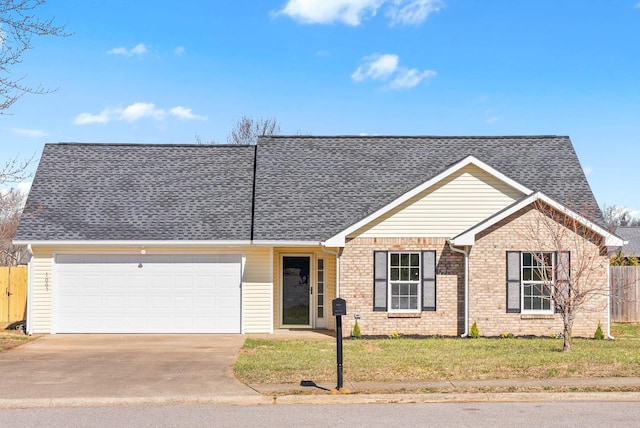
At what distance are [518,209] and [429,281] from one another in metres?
3.01

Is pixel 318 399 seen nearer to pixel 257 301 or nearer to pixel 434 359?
pixel 434 359

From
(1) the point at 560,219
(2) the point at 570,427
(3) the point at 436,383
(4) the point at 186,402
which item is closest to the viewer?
(2) the point at 570,427

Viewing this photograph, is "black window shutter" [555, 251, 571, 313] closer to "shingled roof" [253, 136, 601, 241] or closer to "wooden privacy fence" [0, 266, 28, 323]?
"shingled roof" [253, 136, 601, 241]

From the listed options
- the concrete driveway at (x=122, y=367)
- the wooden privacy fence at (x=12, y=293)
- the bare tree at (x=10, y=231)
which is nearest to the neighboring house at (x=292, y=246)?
the concrete driveway at (x=122, y=367)

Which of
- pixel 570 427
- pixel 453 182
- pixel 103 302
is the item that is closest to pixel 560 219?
pixel 453 182

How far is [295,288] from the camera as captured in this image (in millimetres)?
22328

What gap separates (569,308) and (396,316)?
191 inches

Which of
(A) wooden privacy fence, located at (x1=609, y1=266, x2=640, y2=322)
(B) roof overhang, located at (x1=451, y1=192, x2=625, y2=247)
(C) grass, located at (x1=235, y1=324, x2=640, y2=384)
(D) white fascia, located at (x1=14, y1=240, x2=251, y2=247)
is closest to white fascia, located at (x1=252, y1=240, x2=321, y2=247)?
(D) white fascia, located at (x1=14, y1=240, x2=251, y2=247)

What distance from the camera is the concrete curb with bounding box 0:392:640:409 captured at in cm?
1122

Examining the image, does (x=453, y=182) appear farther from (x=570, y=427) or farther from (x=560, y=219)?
(x=570, y=427)

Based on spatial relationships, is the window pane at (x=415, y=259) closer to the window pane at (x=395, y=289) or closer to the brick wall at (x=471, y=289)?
the brick wall at (x=471, y=289)

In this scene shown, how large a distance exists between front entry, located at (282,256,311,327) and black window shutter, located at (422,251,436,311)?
369cm

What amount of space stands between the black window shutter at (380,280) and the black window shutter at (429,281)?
1.02 m

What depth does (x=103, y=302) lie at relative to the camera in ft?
69.9
